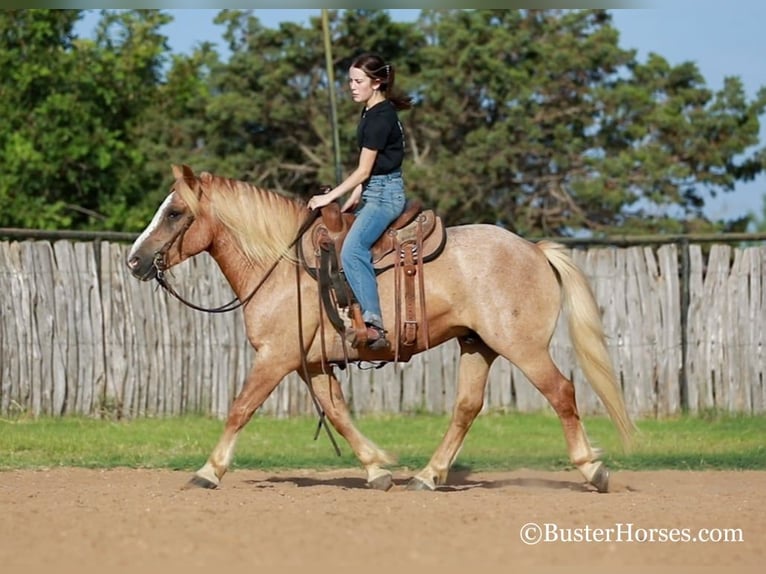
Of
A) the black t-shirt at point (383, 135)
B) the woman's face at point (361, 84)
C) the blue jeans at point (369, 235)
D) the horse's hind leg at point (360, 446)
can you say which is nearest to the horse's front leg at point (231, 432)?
the horse's hind leg at point (360, 446)

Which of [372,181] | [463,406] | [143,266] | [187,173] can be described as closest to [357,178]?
[372,181]

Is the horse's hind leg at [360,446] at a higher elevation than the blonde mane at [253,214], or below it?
below

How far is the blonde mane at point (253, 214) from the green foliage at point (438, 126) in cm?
1377

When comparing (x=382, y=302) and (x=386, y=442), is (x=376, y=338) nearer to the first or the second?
(x=382, y=302)

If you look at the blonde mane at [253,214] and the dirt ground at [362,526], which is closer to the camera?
the dirt ground at [362,526]

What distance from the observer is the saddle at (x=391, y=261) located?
9.00 metres

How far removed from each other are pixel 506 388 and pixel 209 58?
1291 cm

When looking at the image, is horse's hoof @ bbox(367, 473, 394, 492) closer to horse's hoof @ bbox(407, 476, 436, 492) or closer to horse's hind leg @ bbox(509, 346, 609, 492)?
horse's hoof @ bbox(407, 476, 436, 492)

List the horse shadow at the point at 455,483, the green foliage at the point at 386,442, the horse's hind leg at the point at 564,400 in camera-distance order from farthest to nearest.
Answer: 1. the green foliage at the point at 386,442
2. the horse shadow at the point at 455,483
3. the horse's hind leg at the point at 564,400

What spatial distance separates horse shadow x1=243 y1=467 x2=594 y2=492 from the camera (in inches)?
376

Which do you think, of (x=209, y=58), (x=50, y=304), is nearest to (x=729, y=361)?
(x=50, y=304)

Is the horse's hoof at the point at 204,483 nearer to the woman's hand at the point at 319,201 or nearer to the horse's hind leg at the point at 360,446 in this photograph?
the horse's hind leg at the point at 360,446

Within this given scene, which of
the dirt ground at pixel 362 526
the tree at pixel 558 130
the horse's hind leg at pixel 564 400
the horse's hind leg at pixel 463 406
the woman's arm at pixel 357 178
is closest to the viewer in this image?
the dirt ground at pixel 362 526

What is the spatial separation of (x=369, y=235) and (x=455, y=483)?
7.43 feet
